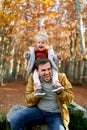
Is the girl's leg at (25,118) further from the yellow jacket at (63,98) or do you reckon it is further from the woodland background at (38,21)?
the woodland background at (38,21)

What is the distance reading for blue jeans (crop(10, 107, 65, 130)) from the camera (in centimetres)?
375

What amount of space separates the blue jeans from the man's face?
47 centimetres

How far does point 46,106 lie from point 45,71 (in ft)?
1.61

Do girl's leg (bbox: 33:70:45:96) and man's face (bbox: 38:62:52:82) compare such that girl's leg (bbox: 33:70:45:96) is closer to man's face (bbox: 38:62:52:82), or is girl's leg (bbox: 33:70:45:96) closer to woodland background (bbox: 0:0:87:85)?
man's face (bbox: 38:62:52:82)

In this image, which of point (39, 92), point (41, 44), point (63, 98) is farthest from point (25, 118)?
point (41, 44)

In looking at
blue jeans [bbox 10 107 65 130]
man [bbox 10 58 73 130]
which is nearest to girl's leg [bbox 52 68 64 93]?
man [bbox 10 58 73 130]

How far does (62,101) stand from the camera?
12.3 ft

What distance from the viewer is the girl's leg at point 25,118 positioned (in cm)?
377

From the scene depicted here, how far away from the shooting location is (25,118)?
382cm

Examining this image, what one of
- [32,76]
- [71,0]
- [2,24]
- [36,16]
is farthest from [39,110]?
[71,0]

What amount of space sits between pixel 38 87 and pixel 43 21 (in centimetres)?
1291

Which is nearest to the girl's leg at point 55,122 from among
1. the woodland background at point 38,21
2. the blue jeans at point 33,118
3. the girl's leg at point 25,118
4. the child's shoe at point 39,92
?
the blue jeans at point 33,118

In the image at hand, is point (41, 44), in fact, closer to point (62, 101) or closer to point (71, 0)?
point (62, 101)

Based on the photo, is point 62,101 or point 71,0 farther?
point 71,0
